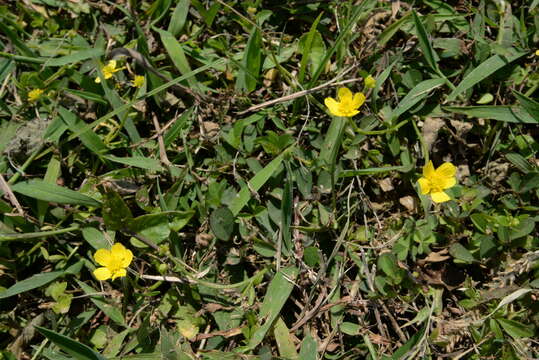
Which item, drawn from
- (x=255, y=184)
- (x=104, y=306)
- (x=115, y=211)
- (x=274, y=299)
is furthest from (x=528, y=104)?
(x=104, y=306)

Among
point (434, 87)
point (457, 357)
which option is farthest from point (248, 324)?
point (434, 87)

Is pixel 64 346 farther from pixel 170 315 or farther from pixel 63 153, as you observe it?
pixel 63 153

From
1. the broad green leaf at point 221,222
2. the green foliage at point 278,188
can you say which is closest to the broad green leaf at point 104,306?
the green foliage at point 278,188

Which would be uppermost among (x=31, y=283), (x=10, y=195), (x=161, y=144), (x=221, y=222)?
(x=161, y=144)

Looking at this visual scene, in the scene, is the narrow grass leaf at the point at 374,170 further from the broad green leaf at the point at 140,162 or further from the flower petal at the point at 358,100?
the broad green leaf at the point at 140,162

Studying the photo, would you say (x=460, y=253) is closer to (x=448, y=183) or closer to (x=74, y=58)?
(x=448, y=183)
